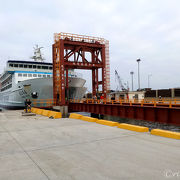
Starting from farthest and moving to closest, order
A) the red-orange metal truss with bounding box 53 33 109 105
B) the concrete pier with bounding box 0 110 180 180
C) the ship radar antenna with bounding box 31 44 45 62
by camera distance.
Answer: the ship radar antenna with bounding box 31 44 45 62, the red-orange metal truss with bounding box 53 33 109 105, the concrete pier with bounding box 0 110 180 180

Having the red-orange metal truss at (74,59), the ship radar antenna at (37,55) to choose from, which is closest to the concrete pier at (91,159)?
the red-orange metal truss at (74,59)

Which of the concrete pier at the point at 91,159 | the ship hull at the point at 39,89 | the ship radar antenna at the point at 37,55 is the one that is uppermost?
the ship radar antenna at the point at 37,55

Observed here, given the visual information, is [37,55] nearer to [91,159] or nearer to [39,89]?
[39,89]

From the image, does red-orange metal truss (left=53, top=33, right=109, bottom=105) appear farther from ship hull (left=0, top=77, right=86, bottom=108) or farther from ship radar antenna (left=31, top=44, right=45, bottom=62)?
ship radar antenna (left=31, top=44, right=45, bottom=62)

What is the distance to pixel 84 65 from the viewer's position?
25.8 meters

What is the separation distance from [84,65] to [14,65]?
1568 centimetres

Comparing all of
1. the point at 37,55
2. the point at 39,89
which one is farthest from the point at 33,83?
the point at 37,55

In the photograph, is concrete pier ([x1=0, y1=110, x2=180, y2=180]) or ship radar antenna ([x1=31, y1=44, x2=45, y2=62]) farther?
ship radar antenna ([x1=31, y1=44, x2=45, y2=62])

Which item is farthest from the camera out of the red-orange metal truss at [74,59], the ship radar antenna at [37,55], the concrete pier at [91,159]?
the ship radar antenna at [37,55]

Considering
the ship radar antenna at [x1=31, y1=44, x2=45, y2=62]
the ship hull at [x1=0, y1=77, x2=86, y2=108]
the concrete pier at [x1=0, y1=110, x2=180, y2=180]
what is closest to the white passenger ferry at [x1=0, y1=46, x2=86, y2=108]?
the ship hull at [x1=0, y1=77, x2=86, y2=108]

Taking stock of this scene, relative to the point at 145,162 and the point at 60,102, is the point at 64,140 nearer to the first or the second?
the point at 145,162

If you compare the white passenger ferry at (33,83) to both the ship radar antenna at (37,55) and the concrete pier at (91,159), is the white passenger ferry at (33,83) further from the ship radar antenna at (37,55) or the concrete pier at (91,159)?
the concrete pier at (91,159)

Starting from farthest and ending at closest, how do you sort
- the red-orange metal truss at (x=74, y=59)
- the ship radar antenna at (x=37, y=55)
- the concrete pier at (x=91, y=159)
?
the ship radar antenna at (x=37, y=55), the red-orange metal truss at (x=74, y=59), the concrete pier at (x=91, y=159)

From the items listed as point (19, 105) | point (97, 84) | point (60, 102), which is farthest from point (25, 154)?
point (19, 105)
